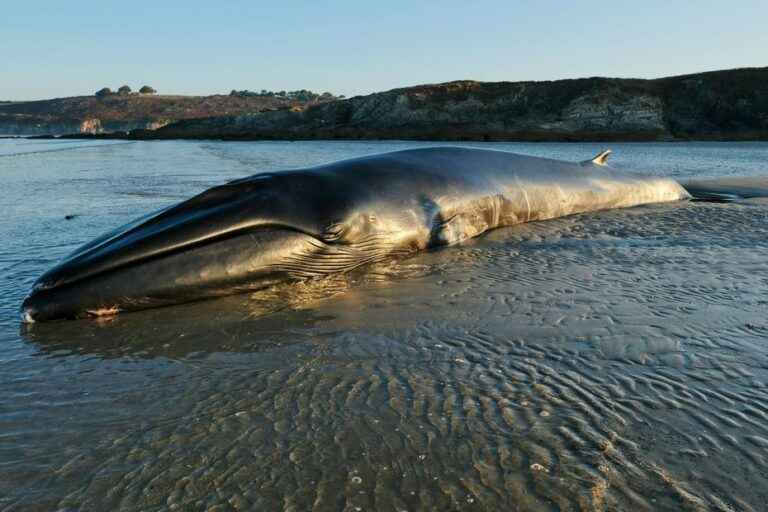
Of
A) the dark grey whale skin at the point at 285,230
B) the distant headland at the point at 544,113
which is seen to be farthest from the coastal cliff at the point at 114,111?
the dark grey whale skin at the point at 285,230

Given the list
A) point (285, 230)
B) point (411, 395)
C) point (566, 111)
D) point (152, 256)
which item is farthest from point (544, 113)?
point (411, 395)

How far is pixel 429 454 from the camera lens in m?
2.37

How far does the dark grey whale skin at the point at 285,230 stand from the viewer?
4180 millimetres

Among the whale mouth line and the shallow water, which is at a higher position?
the whale mouth line

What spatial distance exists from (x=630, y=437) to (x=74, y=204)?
9906 mm

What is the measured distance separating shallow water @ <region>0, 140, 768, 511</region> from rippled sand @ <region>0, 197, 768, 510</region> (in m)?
0.01

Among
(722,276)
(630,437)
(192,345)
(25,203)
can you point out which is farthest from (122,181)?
(630,437)

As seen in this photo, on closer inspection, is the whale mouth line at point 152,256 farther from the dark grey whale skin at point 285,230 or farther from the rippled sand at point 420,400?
the rippled sand at point 420,400

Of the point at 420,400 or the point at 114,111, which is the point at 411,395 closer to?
the point at 420,400

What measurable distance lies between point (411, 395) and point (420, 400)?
0.23 ft

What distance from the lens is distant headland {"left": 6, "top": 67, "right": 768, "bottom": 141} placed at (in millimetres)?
42469

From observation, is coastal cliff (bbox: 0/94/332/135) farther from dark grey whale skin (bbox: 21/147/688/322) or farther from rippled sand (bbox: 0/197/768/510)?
rippled sand (bbox: 0/197/768/510)

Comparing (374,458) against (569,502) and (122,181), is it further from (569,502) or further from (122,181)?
(122,181)

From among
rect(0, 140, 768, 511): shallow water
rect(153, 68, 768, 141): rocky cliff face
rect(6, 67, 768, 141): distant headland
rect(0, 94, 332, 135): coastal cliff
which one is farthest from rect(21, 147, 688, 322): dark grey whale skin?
rect(0, 94, 332, 135): coastal cliff
